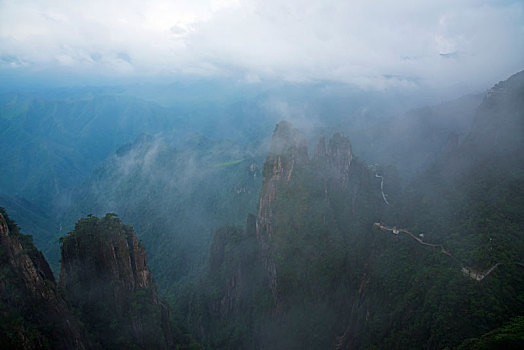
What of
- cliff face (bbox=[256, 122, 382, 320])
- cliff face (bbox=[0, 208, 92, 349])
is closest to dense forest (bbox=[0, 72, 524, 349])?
cliff face (bbox=[0, 208, 92, 349])

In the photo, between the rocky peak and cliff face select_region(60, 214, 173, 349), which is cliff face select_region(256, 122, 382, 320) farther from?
cliff face select_region(60, 214, 173, 349)

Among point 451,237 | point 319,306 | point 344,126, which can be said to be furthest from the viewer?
point 344,126

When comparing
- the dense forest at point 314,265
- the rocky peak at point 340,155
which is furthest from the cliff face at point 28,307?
the rocky peak at point 340,155

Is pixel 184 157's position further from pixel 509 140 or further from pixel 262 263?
pixel 509 140

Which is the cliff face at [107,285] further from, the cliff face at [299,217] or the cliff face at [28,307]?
the cliff face at [299,217]

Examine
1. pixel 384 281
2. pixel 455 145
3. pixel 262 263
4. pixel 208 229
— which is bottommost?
pixel 208 229

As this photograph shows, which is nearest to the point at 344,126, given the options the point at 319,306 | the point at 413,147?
the point at 413,147

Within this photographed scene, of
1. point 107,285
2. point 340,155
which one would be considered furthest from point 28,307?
point 340,155
